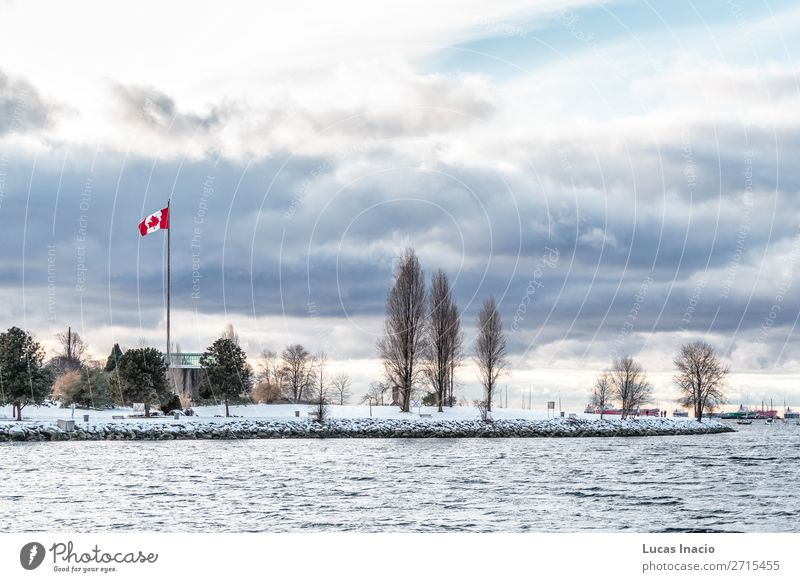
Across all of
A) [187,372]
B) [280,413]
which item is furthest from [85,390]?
[187,372]

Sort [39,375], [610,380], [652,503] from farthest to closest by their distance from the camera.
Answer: [610,380]
[39,375]
[652,503]

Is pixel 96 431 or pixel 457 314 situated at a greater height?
pixel 457 314

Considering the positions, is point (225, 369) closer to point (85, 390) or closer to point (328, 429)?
point (328, 429)

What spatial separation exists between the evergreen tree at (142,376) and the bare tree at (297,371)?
46.5 metres

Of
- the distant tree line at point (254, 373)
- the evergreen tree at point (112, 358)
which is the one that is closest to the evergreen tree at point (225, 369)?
the distant tree line at point (254, 373)

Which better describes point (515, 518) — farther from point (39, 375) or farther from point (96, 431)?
point (39, 375)

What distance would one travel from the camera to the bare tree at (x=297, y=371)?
158250 mm

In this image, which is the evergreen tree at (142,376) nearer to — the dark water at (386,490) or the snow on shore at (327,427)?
the snow on shore at (327,427)

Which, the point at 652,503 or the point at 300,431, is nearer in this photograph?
the point at 652,503

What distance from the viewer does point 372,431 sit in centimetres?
10969

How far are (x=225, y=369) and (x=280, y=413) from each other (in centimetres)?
1157
